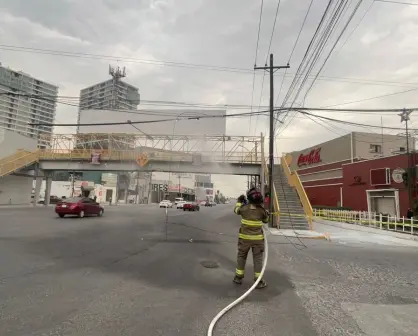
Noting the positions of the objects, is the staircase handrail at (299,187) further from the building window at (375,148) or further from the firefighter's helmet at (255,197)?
the building window at (375,148)

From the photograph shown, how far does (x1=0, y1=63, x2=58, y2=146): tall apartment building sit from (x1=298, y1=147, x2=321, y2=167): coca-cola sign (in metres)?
34.2

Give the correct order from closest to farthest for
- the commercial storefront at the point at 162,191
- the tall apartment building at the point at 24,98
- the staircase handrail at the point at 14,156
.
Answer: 1. the tall apartment building at the point at 24,98
2. the staircase handrail at the point at 14,156
3. the commercial storefront at the point at 162,191

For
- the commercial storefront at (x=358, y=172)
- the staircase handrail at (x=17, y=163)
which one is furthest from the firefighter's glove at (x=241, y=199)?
the staircase handrail at (x=17, y=163)

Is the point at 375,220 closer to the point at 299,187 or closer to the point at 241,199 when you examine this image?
the point at 299,187

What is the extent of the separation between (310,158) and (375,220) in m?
25.4

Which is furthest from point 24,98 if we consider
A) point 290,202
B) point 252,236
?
point 252,236

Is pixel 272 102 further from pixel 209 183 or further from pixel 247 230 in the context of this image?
pixel 209 183

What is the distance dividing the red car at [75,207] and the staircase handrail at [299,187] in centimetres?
1439

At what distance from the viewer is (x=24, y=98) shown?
19828 millimetres

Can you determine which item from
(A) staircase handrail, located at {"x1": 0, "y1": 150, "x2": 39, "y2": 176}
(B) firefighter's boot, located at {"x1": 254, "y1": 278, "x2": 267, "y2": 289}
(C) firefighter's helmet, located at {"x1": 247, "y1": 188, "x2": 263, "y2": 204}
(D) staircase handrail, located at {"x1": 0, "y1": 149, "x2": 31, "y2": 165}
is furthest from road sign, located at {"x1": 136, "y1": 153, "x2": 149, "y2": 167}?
(B) firefighter's boot, located at {"x1": 254, "y1": 278, "x2": 267, "y2": 289}

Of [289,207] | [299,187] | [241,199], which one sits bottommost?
[289,207]

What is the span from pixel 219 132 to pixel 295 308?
109 feet

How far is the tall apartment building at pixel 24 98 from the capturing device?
17328mm

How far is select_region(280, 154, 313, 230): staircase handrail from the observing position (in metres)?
18.7
